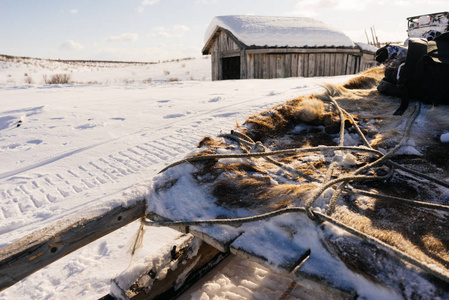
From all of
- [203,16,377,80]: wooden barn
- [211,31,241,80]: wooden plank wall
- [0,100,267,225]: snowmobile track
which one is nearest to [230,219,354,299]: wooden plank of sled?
[0,100,267,225]: snowmobile track

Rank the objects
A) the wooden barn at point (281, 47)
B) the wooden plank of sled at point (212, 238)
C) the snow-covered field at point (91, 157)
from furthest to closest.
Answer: the wooden barn at point (281, 47)
the snow-covered field at point (91, 157)
the wooden plank of sled at point (212, 238)

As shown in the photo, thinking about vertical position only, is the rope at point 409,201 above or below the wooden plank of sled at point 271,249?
above

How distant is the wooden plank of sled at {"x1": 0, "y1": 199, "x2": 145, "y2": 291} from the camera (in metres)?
1.09

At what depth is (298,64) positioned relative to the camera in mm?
11641

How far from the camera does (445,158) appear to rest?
2012mm

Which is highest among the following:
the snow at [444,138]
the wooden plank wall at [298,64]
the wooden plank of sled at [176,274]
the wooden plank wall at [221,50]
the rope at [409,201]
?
the wooden plank wall at [221,50]

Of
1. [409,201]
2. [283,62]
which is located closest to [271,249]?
[409,201]

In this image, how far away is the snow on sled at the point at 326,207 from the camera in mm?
1036

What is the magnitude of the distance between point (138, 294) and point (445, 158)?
7.28ft

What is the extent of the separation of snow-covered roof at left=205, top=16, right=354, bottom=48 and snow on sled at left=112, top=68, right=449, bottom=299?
370 inches

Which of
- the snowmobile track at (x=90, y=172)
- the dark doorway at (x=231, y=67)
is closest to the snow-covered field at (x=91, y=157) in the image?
the snowmobile track at (x=90, y=172)

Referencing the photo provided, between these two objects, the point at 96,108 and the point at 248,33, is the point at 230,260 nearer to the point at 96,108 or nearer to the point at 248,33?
the point at 96,108

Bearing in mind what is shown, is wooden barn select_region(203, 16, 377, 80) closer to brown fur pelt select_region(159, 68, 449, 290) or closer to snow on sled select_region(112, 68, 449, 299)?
brown fur pelt select_region(159, 68, 449, 290)

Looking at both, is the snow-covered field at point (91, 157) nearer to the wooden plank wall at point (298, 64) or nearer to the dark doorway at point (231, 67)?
the wooden plank wall at point (298, 64)
